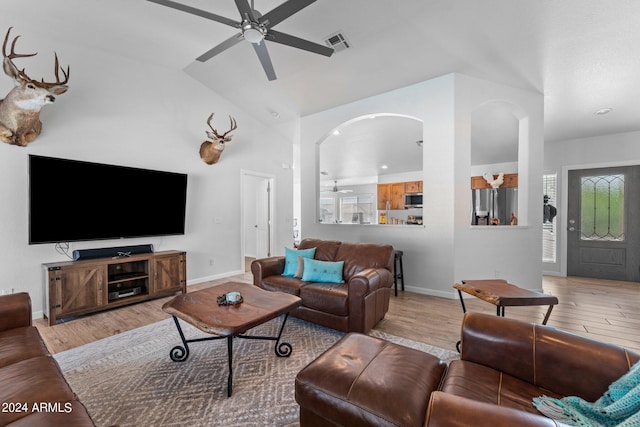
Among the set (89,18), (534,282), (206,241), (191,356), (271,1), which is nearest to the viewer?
(191,356)

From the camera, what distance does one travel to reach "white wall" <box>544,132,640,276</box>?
4.78 m

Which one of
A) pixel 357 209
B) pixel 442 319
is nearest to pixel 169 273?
pixel 442 319

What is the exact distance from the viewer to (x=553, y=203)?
5363 millimetres

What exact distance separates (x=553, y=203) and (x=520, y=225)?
230 centimetres

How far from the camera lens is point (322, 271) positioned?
10.2 ft

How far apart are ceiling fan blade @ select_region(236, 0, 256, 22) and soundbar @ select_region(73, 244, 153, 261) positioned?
320 centimetres

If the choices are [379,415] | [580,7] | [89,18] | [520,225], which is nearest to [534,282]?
[520,225]

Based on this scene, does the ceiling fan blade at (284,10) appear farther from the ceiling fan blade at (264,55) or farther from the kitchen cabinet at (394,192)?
→ the kitchen cabinet at (394,192)

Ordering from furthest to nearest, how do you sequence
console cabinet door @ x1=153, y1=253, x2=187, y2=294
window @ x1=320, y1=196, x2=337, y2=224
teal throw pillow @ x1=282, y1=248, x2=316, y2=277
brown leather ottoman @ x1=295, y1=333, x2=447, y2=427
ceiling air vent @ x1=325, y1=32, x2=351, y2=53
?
window @ x1=320, y1=196, x2=337, y2=224, console cabinet door @ x1=153, y1=253, x2=187, y2=294, teal throw pillow @ x1=282, y1=248, x2=316, y2=277, ceiling air vent @ x1=325, y1=32, x2=351, y2=53, brown leather ottoman @ x1=295, y1=333, x2=447, y2=427

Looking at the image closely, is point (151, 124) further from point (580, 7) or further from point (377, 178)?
point (377, 178)

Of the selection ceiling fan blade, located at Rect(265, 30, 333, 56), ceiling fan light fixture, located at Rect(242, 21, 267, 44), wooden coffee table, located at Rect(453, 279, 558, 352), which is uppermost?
ceiling fan blade, located at Rect(265, 30, 333, 56)

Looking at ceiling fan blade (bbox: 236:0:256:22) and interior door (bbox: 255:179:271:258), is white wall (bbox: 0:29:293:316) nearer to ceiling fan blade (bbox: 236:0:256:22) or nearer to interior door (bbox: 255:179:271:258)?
interior door (bbox: 255:179:271:258)

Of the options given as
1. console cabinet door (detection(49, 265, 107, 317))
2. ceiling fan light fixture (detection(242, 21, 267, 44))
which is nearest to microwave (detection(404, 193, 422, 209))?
ceiling fan light fixture (detection(242, 21, 267, 44))

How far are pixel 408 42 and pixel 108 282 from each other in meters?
4.66
